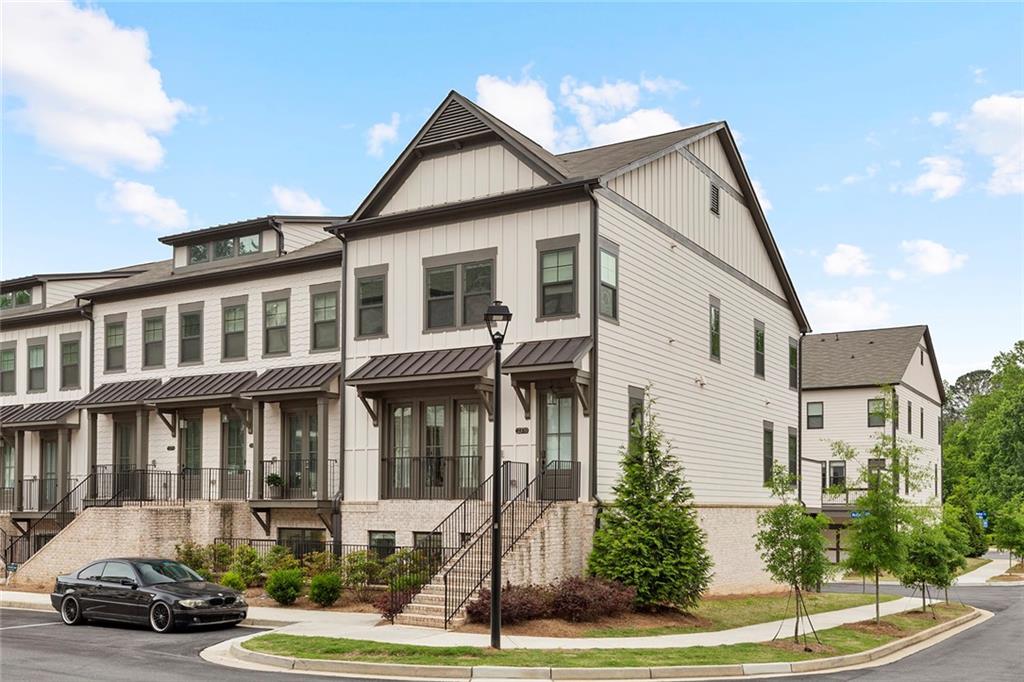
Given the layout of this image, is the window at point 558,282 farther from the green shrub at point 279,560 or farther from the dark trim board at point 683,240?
the green shrub at point 279,560

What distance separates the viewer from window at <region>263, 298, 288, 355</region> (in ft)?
103

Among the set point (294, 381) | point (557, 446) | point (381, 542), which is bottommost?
point (381, 542)

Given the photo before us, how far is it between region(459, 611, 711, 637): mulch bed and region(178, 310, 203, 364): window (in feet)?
53.6

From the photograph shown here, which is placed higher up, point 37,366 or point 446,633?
point 37,366

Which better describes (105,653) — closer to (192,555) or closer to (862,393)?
(192,555)

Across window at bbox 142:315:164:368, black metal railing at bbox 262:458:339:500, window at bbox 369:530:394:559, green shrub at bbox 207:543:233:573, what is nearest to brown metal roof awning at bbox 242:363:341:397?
black metal railing at bbox 262:458:339:500

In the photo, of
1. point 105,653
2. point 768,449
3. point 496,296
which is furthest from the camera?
point 768,449

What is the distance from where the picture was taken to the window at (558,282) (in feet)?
82.1

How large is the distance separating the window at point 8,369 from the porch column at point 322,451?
1679cm

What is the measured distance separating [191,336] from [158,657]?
685 inches

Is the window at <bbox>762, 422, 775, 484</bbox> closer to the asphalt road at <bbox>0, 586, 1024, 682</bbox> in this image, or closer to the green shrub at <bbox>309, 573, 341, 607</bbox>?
the asphalt road at <bbox>0, 586, 1024, 682</bbox>

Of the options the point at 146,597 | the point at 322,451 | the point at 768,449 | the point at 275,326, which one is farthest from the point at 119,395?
the point at 768,449

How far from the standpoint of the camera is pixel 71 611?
74.6ft

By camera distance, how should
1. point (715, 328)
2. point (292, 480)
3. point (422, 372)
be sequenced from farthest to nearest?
point (715, 328) → point (292, 480) → point (422, 372)
